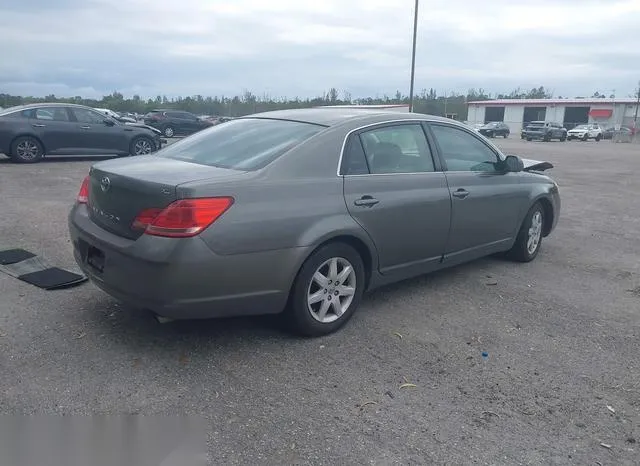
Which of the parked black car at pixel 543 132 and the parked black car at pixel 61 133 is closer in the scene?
the parked black car at pixel 61 133

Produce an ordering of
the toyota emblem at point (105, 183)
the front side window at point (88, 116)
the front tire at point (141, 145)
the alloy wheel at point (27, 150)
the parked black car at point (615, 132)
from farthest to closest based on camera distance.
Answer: the parked black car at point (615, 132) < the front tire at point (141, 145) < the front side window at point (88, 116) < the alloy wheel at point (27, 150) < the toyota emblem at point (105, 183)

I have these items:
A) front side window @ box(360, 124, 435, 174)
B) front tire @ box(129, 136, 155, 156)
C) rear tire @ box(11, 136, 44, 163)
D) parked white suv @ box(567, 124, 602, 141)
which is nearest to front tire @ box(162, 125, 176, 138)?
front tire @ box(129, 136, 155, 156)

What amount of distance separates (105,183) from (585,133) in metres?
56.0

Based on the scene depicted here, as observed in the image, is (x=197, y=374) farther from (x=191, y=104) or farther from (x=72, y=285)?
(x=191, y=104)

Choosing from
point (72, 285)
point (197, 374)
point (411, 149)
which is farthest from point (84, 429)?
point (411, 149)

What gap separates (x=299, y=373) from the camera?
143 inches

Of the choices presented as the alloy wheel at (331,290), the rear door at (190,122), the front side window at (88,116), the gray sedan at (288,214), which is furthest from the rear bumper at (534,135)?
the alloy wheel at (331,290)

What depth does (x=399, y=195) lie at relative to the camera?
4586mm

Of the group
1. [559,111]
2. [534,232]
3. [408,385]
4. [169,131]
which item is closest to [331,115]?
[408,385]

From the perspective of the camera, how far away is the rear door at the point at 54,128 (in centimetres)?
1383

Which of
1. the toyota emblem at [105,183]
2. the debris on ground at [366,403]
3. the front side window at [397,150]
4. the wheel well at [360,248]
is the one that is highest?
the front side window at [397,150]

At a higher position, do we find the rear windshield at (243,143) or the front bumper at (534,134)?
the rear windshield at (243,143)

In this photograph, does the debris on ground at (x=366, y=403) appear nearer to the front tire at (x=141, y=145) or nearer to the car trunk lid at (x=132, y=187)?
the car trunk lid at (x=132, y=187)

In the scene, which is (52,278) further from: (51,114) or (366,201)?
(51,114)
